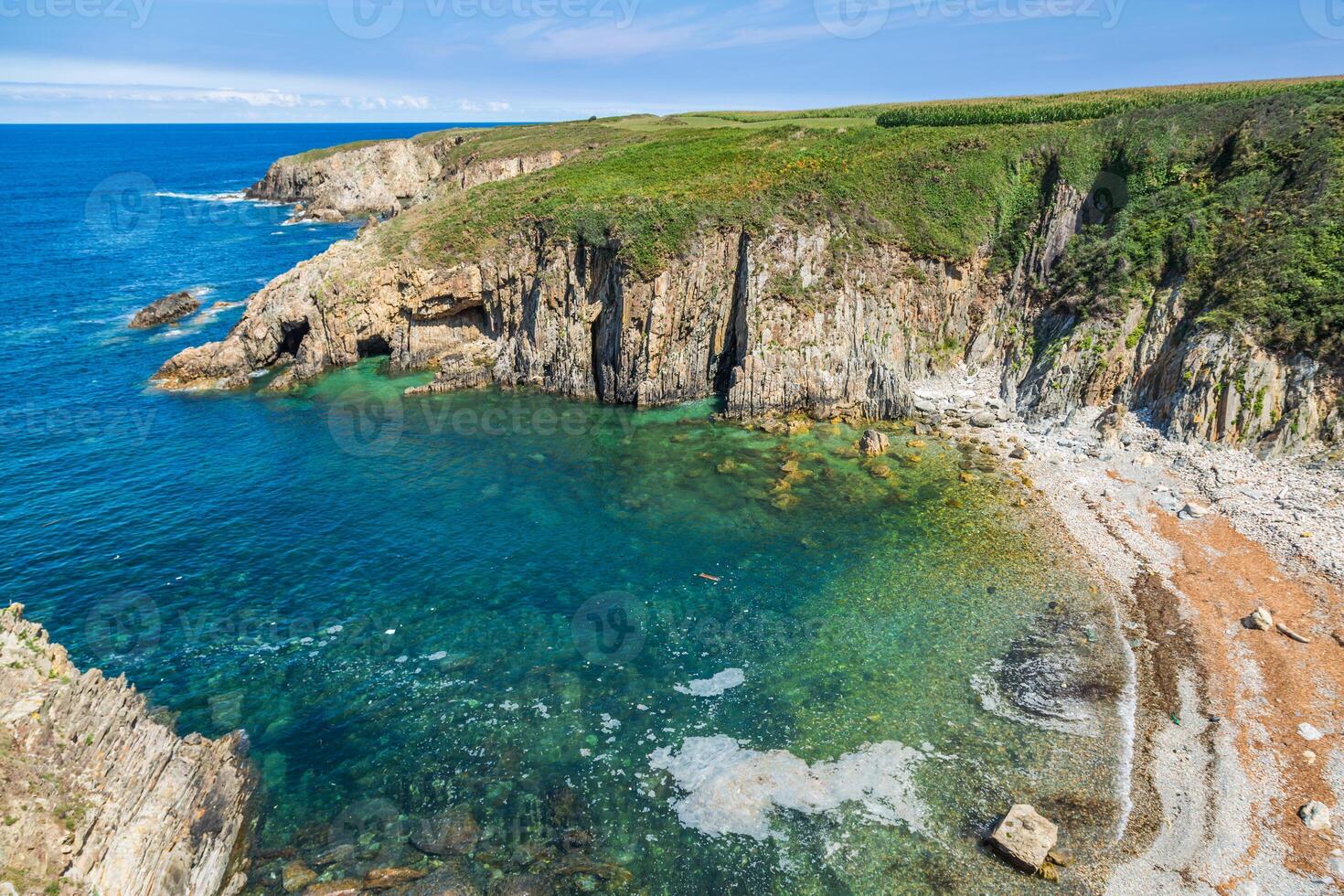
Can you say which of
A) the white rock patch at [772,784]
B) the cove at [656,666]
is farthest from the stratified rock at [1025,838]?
the white rock patch at [772,784]

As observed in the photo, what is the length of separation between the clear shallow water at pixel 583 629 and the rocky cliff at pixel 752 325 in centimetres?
507

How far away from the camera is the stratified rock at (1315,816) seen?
2062cm

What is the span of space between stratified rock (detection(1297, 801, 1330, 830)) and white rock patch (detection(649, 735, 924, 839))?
1148 cm

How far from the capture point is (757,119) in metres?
92.7

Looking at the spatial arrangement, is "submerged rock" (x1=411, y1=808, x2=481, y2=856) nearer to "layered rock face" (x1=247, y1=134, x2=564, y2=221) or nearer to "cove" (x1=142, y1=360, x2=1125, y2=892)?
"cove" (x1=142, y1=360, x2=1125, y2=892)

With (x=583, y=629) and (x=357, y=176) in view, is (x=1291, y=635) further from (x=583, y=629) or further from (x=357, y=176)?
(x=357, y=176)

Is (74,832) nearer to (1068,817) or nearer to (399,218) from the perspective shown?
(1068,817)

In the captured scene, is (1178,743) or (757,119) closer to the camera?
(1178,743)

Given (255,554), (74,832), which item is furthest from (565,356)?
(74,832)

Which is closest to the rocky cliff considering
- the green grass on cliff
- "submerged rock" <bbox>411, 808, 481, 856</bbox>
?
the green grass on cliff

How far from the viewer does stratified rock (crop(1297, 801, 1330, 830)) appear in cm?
2062

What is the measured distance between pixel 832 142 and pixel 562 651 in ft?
187

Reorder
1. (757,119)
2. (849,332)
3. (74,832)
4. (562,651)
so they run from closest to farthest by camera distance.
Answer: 1. (74,832)
2. (562,651)
3. (849,332)
4. (757,119)

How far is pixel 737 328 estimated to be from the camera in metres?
52.8
